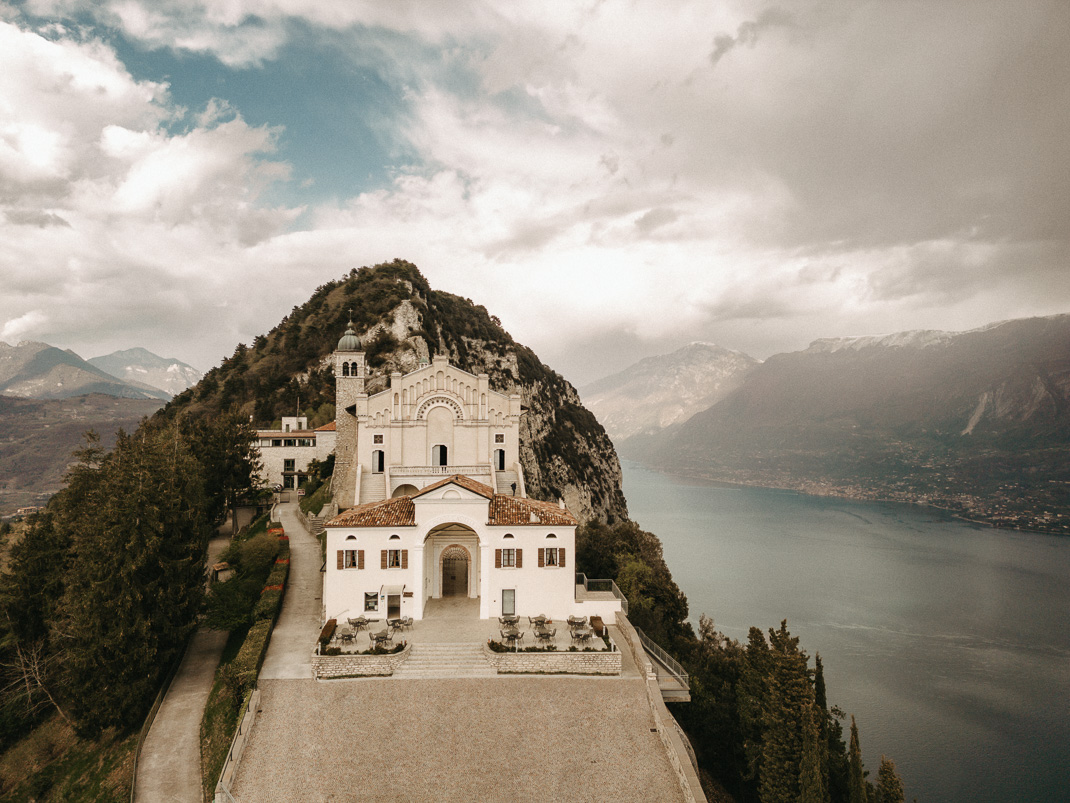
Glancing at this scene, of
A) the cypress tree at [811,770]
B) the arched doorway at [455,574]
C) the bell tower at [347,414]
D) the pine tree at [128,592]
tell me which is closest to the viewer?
the cypress tree at [811,770]

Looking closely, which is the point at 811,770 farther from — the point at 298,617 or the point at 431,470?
the point at 431,470

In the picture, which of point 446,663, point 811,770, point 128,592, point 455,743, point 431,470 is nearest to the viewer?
point 455,743

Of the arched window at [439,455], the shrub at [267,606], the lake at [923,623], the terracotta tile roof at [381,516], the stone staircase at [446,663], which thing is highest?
the arched window at [439,455]

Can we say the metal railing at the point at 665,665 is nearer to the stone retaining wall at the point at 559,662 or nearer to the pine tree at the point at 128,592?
the stone retaining wall at the point at 559,662

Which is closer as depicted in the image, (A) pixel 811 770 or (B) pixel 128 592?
(A) pixel 811 770

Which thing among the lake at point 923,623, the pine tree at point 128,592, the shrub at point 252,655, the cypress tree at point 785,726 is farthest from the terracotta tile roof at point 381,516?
the lake at point 923,623

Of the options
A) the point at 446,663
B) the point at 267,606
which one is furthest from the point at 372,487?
the point at 446,663
